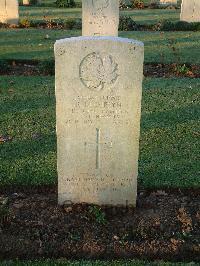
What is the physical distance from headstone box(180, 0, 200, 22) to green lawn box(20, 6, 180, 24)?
0.83 meters

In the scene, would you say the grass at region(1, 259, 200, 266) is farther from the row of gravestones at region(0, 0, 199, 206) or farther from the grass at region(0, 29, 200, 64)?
the grass at region(0, 29, 200, 64)

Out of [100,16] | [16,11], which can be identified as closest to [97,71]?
[100,16]

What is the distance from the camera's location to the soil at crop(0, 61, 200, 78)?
10414mm

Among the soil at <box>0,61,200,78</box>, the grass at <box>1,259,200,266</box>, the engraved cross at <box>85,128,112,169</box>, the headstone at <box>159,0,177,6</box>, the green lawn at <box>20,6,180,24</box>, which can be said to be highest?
the headstone at <box>159,0,177,6</box>

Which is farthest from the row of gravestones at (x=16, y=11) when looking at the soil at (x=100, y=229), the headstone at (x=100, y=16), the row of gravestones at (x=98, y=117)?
the row of gravestones at (x=98, y=117)

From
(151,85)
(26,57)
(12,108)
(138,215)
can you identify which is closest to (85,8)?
(26,57)

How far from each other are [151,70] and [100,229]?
271 inches

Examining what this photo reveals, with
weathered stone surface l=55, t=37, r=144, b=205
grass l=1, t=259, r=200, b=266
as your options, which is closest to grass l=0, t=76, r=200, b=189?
weathered stone surface l=55, t=37, r=144, b=205

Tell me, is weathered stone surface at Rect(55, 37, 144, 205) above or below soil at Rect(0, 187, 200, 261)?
above

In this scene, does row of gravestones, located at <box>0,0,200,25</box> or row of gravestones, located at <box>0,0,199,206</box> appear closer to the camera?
row of gravestones, located at <box>0,0,199,206</box>

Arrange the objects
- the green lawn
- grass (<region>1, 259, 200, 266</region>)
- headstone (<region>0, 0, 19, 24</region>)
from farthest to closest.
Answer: the green lawn, headstone (<region>0, 0, 19, 24</region>), grass (<region>1, 259, 200, 266</region>)

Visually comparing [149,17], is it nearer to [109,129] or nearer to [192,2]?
[192,2]

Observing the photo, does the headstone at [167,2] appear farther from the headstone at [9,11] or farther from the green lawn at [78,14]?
the headstone at [9,11]

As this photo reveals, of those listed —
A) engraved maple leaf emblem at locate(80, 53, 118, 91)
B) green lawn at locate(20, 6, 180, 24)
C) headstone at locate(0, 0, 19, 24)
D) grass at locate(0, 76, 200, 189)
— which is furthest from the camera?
green lawn at locate(20, 6, 180, 24)
